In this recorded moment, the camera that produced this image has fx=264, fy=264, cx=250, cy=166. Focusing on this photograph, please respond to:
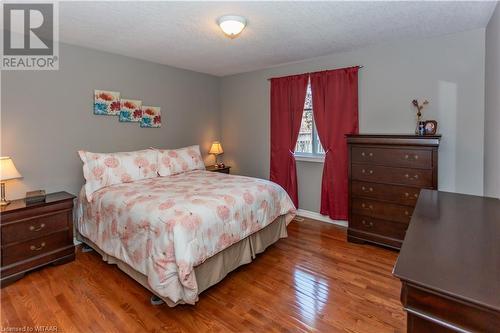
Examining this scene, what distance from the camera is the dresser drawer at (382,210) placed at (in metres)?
2.83

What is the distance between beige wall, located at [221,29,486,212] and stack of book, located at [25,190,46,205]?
10.6ft

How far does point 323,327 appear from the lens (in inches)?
71.6

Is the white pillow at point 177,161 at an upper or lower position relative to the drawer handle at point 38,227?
upper

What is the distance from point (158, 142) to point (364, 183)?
296 cm

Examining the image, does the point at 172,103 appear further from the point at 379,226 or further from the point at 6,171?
the point at 379,226

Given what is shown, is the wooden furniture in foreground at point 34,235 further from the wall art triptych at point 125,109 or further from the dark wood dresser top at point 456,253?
the dark wood dresser top at point 456,253

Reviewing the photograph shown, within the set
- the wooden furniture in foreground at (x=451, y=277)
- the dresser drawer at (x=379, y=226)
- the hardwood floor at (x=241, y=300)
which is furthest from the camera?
the dresser drawer at (x=379, y=226)

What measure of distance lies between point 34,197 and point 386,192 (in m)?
3.65

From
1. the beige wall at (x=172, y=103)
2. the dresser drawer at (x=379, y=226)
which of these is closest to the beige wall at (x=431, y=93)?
the beige wall at (x=172, y=103)

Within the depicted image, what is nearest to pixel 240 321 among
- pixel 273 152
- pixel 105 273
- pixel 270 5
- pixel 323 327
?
pixel 323 327

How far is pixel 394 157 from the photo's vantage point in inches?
112

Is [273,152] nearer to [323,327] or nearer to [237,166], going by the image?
[237,166]

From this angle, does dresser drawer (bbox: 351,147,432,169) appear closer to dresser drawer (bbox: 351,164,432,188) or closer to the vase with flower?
dresser drawer (bbox: 351,164,432,188)

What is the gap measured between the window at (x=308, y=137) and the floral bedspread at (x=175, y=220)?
4.05 ft
